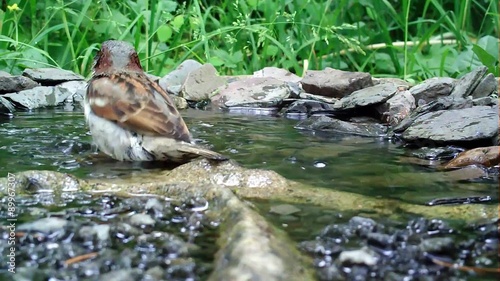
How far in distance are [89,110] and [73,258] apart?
90.3 inches

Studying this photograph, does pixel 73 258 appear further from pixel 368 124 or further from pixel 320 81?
pixel 320 81

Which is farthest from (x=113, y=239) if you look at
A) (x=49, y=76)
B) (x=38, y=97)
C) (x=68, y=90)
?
(x=49, y=76)

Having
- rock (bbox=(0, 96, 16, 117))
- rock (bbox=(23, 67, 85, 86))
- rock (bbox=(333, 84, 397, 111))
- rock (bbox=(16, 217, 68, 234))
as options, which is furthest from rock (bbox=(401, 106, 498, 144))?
rock (bbox=(23, 67, 85, 86))

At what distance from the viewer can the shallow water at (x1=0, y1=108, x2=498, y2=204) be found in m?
3.47

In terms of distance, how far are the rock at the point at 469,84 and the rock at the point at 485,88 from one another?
0.10ft

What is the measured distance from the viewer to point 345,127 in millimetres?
5219

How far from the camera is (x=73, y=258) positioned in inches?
90.9

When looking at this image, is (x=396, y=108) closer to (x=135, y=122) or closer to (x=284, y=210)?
(x=135, y=122)

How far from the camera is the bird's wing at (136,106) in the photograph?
13.8 ft

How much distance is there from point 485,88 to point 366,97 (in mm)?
888

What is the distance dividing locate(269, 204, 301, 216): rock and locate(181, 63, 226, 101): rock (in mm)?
3947

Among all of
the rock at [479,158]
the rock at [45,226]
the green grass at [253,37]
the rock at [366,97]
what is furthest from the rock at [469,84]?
the rock at [45,226]

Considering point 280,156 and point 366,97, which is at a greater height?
point 280,156

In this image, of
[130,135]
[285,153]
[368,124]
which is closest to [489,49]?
[368,124]
